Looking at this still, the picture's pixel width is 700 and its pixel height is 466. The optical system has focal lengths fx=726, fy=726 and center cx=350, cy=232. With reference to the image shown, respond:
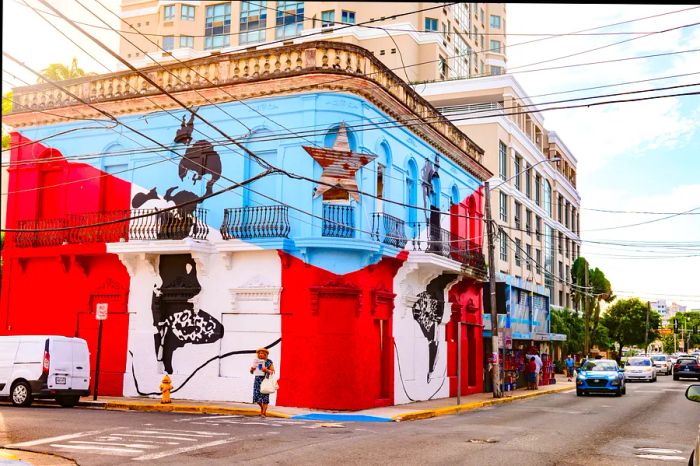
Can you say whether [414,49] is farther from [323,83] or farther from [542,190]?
[323,83]

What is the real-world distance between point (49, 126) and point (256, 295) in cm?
1031

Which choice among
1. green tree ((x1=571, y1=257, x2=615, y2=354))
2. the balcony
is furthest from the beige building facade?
the balcony

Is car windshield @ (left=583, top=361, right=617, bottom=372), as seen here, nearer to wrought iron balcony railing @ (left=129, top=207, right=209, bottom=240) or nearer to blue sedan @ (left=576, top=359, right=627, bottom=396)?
blue sedan @ (left=576, top=359, right=627, bottom=396)

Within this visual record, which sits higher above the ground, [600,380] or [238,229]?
[238,229]

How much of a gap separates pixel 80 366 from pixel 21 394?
1.59m

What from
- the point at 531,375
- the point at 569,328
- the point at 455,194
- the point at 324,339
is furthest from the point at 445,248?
the point at 569,328

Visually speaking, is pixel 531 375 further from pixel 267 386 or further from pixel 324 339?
pixel 267 386

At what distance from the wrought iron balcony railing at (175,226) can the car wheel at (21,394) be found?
528 centimetres

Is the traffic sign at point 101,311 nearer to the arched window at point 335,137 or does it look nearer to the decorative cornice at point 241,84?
the decorative cornice at point 241,84

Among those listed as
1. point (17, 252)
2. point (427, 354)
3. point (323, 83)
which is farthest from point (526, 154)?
point (17, 252)

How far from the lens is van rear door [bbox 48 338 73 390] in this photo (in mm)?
18828

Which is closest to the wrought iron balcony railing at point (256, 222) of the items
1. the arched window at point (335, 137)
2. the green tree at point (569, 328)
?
the arched window at point (335, 137)

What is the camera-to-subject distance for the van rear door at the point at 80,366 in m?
19.5

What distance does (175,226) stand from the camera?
21531 millimetres
